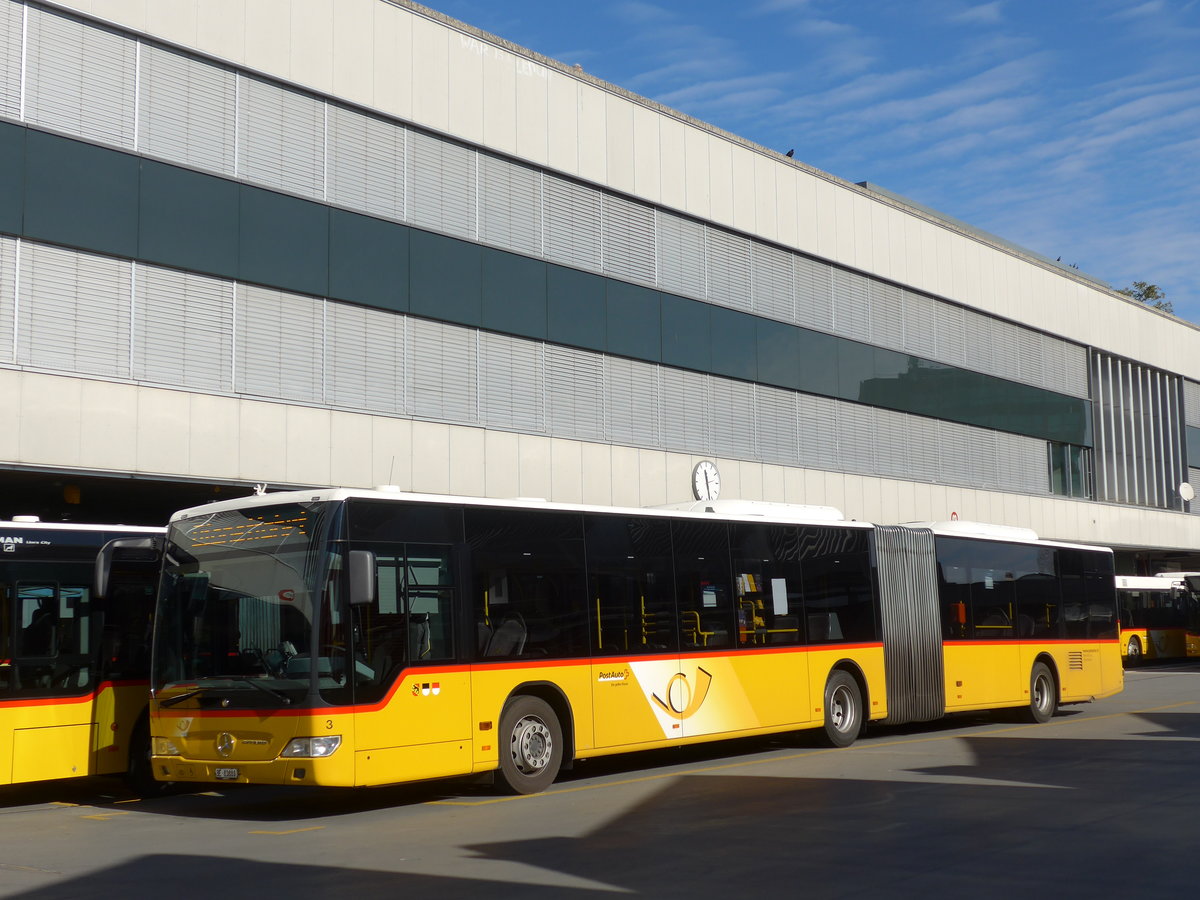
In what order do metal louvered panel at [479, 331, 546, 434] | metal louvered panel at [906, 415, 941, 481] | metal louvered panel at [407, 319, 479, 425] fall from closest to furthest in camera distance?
metal louvered panel at [407, 319, 479, 425] < metal louvered panel at [479, 331, 546, 434] < metal louvered panel at [906, 415, 941, 481]

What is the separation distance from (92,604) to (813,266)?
69.5 feet

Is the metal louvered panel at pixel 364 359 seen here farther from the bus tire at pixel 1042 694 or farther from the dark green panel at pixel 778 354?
the bus tire at pixel 1042 694

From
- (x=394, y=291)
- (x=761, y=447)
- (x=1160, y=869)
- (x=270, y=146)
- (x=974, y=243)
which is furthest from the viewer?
(x=974, y=243)

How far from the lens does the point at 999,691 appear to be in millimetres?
21281

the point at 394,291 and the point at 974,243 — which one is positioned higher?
the point at 974,243

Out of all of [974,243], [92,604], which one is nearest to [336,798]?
[92,604]

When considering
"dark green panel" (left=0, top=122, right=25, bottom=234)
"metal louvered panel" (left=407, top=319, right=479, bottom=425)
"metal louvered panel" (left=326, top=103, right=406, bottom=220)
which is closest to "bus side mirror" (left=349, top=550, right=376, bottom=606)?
"dark green panel" (left=0, top=122, right=25, bottom=234)

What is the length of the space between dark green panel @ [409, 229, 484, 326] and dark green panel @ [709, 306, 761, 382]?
22.6ft

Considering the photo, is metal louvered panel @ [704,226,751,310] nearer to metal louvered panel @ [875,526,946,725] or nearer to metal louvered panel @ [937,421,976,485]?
metal louvered panel @ [937,421,976,485]

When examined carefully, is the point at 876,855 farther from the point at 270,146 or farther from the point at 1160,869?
the point at 270,146

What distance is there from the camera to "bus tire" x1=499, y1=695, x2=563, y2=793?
520 inches

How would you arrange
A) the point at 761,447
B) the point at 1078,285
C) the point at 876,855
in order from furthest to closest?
the point at 1078,285 < the point at 761,447 < the point at 876,855

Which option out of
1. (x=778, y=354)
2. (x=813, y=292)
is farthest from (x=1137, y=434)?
(x=778, y=354)

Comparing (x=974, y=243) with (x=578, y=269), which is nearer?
(x=578, y=269)
